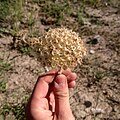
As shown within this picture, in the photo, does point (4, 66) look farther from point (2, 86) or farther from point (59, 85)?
point (59, 85)

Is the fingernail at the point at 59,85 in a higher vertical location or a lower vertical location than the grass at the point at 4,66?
higher

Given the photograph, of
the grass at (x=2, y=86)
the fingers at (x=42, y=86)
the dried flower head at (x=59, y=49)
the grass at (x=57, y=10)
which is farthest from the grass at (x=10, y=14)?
the dried flower head at (x=59, y=49)

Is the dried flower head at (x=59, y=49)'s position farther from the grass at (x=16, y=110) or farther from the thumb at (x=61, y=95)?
the grass at (x=16, y=110)

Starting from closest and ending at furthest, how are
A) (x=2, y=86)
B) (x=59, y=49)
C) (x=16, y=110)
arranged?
(x=59, y=49)
(x=16, y=110)
(x=2, y=86)

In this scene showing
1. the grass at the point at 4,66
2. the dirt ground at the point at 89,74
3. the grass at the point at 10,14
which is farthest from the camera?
the grass at the point at 10,14

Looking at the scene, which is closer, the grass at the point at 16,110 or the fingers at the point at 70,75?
the fingers at the point at 70,75

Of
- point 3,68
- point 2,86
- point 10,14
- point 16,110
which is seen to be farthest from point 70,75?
point 10,14

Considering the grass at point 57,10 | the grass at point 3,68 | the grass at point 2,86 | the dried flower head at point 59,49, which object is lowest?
the grass at point 2,86
